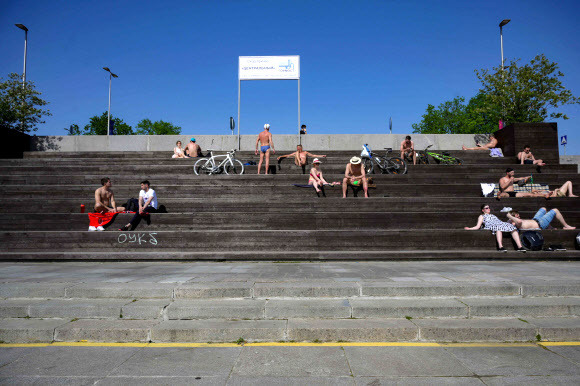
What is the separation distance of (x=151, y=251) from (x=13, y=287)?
3558 millimetres

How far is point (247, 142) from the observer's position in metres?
19.3

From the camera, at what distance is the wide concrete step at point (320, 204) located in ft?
34.9

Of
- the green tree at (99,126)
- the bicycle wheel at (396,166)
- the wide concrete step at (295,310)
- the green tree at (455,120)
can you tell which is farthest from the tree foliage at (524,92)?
the green tree at (99,126)

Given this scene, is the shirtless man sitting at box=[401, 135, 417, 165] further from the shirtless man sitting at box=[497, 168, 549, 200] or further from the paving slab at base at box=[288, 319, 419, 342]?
the paving slab at base at box=[288, 319, 419, 342]

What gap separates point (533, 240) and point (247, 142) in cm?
1396

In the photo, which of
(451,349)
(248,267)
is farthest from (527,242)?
(248,267)

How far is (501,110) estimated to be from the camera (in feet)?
76.3

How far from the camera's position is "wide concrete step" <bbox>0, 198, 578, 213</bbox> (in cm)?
1064

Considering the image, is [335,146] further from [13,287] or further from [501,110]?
[13,287]

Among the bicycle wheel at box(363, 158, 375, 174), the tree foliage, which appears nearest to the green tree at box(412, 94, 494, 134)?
the tree foliage

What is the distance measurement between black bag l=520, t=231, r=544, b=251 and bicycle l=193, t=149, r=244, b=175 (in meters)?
9.39

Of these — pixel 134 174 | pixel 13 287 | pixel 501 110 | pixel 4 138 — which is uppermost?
pixel 501 110

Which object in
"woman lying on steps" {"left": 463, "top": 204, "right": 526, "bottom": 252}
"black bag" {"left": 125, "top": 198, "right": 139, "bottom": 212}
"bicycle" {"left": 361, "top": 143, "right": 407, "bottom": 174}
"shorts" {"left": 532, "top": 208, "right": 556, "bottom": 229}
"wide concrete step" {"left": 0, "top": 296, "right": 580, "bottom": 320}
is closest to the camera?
"wide concrete step" {"left": 0, "top": 296, "right": 580, "bottom": 320}

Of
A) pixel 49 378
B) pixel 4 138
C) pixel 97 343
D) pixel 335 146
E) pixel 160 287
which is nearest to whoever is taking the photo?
pixel 49 378
